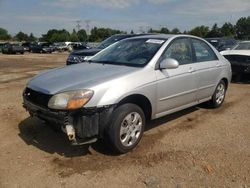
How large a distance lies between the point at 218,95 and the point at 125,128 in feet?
10.3

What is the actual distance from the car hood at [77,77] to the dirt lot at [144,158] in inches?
35.9

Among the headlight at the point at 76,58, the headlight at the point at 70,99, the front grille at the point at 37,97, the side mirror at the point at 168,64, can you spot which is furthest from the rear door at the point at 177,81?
the headlight at the point at 76,58

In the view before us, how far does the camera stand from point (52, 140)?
486cm

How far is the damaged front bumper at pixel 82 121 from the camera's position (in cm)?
391

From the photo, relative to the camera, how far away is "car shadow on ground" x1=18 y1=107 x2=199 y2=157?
4.45m

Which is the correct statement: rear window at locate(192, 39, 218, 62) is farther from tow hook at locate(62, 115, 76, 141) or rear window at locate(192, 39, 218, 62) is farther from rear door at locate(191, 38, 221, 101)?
tow hook at locate(62, 115, 76, 141)

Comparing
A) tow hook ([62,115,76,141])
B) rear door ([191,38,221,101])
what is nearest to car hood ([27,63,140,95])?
tow hook ([62,115,76,141])

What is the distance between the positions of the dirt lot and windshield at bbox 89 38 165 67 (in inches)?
48.4

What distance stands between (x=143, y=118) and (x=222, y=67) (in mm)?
2786

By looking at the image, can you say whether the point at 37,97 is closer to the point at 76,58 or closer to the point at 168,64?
the point at 168,64

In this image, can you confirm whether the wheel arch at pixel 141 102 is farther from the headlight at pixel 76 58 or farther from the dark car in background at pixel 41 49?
the dark car in background at pixel 41 49

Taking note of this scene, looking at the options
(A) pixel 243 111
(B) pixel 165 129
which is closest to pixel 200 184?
(B) pixel 165 129

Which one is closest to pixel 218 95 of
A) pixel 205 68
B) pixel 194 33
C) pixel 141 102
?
pixel 205 68

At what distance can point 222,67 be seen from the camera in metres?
6.56
